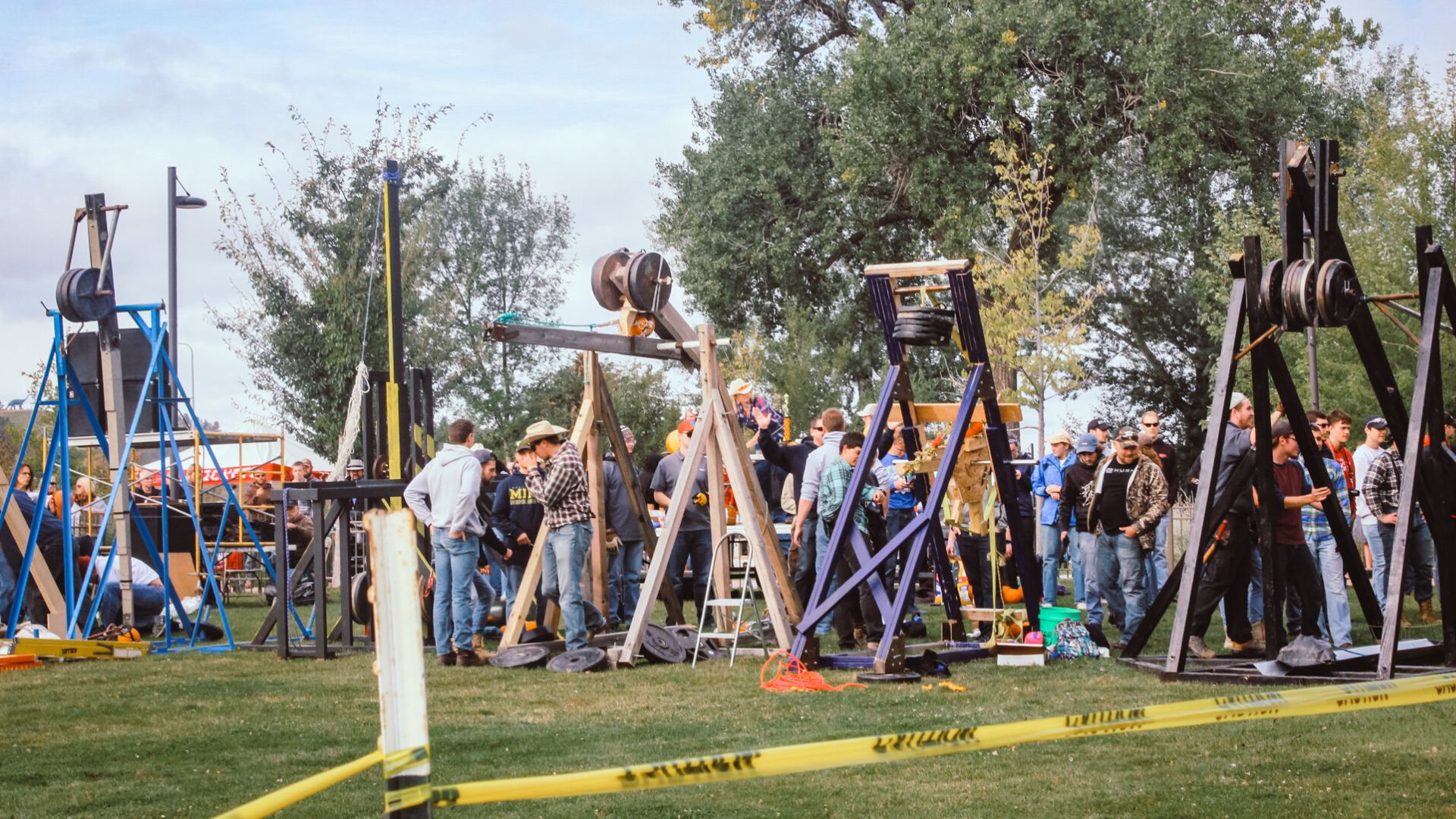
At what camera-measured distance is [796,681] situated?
962 centimetres

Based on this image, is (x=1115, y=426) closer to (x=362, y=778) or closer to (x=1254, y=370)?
(x=1254, y=370)

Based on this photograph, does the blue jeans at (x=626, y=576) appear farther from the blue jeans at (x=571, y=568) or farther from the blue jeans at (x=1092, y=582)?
the blue jeans at (x=1092, y=582)

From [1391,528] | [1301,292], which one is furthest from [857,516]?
[1391,528]

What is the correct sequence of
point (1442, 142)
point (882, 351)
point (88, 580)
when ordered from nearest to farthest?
point (88, 580) → point (1442, 142) → point (882, 351)

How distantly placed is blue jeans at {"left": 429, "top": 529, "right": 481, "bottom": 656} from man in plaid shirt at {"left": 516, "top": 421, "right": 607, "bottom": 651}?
0.65 m

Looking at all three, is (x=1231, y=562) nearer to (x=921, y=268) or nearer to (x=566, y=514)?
(x=921, y=268)

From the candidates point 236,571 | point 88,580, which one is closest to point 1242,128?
point 236,571

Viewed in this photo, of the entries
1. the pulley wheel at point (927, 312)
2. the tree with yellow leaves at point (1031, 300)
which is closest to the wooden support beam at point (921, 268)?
the pulley wheel at point (927, 312)

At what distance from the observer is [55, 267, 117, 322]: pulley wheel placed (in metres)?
13.7

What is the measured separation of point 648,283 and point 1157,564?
5.75 metres

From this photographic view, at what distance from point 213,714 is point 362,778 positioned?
2.71 meters

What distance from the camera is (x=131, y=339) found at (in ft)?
47.8

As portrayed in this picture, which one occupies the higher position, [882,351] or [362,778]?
[882,351]

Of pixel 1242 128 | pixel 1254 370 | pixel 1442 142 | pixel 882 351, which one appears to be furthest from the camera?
pixel 882 351
